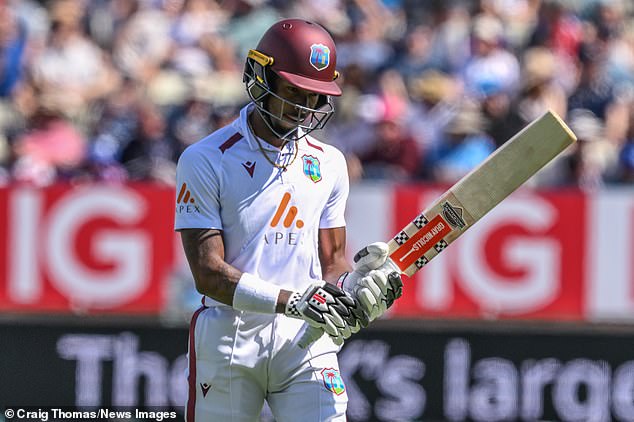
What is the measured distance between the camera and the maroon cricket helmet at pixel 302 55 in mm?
4359

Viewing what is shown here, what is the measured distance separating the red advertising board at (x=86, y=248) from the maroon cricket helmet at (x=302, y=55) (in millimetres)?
3381

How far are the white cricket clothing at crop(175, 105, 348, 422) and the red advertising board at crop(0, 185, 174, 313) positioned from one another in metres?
3.22

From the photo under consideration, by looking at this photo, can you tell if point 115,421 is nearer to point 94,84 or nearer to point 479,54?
point 94,84

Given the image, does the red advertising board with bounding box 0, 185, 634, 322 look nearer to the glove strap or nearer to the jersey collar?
the jersey collar

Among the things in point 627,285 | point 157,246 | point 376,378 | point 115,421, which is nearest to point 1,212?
point 157,246

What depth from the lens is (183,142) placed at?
9.01m

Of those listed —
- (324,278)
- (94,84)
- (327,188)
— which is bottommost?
(324,278)

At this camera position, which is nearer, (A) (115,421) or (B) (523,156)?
(B) (523,156)

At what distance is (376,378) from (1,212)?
2.56 meters

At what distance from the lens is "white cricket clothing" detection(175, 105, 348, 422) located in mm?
4391

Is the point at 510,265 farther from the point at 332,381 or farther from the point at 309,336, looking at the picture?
the point at 309,336

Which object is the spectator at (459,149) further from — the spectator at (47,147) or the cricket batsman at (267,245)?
the cricket batsman at (267,245)

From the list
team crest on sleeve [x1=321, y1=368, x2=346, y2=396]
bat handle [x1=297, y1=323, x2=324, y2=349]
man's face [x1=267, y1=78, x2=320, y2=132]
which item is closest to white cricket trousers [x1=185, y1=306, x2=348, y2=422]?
team crest on sleeve [x1=321, y1=368, x2=346, y2=396]

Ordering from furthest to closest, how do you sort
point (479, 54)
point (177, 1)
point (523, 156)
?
point (177, 1) < point (479, 54) < point (523, 156)
